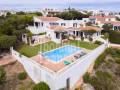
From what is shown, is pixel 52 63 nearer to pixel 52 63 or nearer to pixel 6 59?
pixel 52 63

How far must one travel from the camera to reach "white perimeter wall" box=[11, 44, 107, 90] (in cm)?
2267

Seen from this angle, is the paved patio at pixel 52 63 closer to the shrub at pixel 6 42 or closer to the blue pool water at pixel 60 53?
the blue pool water at pixel 60 53

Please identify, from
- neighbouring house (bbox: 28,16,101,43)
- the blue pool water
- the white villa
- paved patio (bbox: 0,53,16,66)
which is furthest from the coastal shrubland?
paved patio (bbox: 0,53,16,66)

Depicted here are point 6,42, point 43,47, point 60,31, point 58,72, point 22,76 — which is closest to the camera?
point 58,72

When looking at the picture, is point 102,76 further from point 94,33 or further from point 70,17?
point 70,17

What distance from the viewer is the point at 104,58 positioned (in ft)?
108

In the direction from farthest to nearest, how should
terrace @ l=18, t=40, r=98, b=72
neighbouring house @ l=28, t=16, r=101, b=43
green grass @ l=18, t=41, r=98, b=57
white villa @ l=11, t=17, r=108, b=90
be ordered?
neighbouring house @ l=28, t=16, r=101, b=43
green grass @ l=18, t=41, r=98, b=57
terrace @ l=18, t=40, r=98, b=72
white villa @ l=11, t=17, r=108, b=90

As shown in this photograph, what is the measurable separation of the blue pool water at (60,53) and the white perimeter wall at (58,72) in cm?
298

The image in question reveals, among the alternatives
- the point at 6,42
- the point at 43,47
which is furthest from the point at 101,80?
the point at 6,42

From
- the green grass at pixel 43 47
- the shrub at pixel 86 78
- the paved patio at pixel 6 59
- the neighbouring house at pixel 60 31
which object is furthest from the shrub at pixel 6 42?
the shrub at pixel 86 78

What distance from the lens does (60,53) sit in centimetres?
3105

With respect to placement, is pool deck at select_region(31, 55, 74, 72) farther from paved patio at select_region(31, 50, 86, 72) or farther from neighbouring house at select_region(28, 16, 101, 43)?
neighbouring house at select_region(28, 16, 101, 43)

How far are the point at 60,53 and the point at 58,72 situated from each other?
8586mm

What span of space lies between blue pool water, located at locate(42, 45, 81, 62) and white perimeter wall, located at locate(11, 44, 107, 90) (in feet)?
9.77
